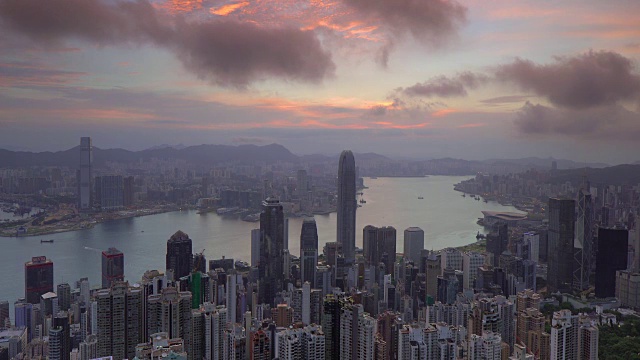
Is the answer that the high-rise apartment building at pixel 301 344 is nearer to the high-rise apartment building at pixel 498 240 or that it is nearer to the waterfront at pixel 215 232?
the waterfront at pixel 215 232

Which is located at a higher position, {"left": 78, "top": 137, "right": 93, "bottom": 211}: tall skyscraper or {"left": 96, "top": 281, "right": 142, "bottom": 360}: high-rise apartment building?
{"left": 78, "top": 137, "right": 93, "bottom": 211}: tall skyscraper

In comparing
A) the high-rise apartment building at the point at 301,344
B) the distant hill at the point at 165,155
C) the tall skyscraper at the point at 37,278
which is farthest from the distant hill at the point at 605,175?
the tall skyscraper at the point at 37,278

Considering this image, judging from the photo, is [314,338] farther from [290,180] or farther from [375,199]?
[375,199]

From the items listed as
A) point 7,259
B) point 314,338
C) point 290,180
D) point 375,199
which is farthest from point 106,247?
point 375,199

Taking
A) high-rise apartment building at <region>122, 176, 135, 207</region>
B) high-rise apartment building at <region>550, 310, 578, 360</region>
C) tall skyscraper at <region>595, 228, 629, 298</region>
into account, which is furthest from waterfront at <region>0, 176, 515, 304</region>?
high-rise apartment building at <region>550, 310, 578, 360</region>

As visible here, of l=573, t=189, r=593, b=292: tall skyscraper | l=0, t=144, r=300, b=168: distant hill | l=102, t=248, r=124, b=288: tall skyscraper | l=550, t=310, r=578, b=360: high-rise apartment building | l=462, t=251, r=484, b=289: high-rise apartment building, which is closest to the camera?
l=550, t=310, r=578, b=360: high-rise apartment building

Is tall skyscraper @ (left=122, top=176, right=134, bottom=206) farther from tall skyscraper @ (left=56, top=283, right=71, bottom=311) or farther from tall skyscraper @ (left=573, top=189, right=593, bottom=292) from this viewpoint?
tall skyscraper @ (left=573, top=189, right=593, bottom=292)

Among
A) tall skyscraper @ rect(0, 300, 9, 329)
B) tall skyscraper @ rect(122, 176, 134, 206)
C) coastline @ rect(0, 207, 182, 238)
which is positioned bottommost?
tall skyscraper @ rect(0, 300, 9, 329)

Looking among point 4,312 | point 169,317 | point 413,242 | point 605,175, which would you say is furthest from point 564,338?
point 4,312
